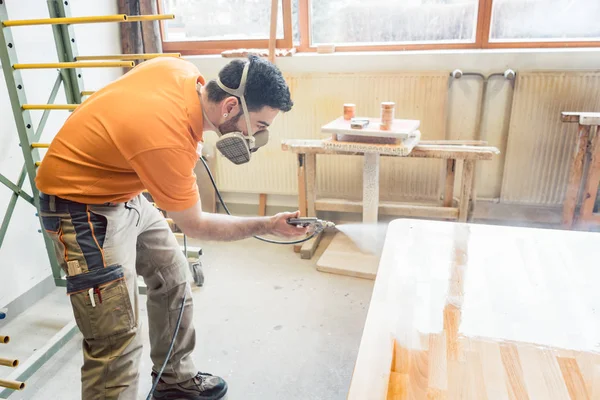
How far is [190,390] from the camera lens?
188 centimetres

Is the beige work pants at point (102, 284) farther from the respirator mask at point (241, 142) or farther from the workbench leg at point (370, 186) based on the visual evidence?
the workbench leg at point (370, 186)

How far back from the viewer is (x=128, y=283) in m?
1.52

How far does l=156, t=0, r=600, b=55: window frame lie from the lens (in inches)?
121

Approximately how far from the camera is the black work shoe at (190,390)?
6.17ft

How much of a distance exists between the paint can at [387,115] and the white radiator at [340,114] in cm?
63

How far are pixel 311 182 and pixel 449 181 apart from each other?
2.99 ft

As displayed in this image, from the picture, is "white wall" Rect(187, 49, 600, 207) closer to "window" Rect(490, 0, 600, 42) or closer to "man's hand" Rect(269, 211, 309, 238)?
"window" Rect(490, 0, 600, 42)

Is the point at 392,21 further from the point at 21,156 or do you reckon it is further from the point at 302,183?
the point at 21,156

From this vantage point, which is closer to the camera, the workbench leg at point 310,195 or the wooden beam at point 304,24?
the workbench leg at point 310,195

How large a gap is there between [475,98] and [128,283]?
8.40ft

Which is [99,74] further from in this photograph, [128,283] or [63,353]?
[128,283]

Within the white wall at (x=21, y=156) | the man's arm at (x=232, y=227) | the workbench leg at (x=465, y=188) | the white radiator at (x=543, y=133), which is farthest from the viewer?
the white radiator at (x=543, y=133)

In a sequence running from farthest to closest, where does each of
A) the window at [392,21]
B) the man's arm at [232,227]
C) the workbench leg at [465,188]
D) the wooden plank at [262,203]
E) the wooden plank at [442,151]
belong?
the wooden plank at [262,203] < the window at [392,21] < the workbench leg at [465,188] < the wooden plank at [442,151] < the man's arm at [232,227]

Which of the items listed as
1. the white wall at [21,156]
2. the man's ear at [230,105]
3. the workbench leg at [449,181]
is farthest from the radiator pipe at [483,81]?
the white wall at [21,156]
